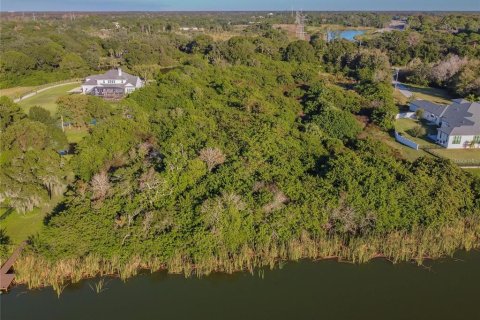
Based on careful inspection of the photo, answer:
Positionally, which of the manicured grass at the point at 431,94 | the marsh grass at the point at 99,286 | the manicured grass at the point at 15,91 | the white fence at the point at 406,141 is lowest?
the marsh grass at the point at 99,286

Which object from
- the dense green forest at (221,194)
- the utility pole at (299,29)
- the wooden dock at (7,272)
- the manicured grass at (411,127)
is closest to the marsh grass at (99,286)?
the dense green forest at (221,194)

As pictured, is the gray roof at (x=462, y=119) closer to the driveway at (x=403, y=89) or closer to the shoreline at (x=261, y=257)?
the driveway at (x=403, y=89)

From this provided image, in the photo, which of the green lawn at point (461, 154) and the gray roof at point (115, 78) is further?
the gray roof at point (115, 78)

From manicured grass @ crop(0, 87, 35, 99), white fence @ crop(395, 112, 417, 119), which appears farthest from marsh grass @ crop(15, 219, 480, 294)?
manicured grass @ crop(0, 87, 35, 99)

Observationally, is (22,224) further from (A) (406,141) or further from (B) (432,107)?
(B) (432,107)

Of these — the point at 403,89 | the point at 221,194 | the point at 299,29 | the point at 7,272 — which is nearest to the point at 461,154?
the point at 221,194

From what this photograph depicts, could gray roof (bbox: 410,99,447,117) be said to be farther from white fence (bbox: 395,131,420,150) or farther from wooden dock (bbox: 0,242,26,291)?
wooden dock (bbox: 0,242,26,291)

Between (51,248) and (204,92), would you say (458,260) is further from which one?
(204,92)

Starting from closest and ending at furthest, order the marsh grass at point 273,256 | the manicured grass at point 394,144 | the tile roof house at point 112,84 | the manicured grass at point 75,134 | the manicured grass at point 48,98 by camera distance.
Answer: the marsh grass at point 273,256 → the manicured grass at point 394,144 → the manicured grass at point 75,134 → the manicured grass at point 48,98 → the tile roof house at point 112,84
